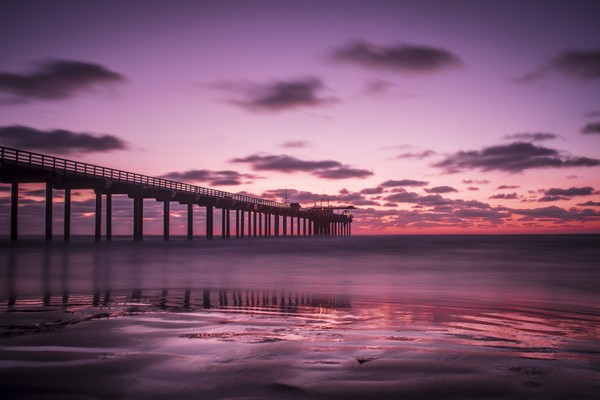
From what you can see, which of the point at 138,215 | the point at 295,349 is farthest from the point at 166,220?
the point at 295,349

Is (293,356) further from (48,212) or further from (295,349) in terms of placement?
(48,212)

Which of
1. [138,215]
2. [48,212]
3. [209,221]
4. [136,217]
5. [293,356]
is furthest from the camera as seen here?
[209,221]

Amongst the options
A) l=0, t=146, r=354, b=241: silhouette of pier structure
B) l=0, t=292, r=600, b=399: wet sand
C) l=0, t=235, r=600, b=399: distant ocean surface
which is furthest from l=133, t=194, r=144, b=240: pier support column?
l=0, t=292, r=600, b=399: wet sand

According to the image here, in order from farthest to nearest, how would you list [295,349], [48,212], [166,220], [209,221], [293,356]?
[209,221]
[166,220]
[48,212]
[295,349]
[293,356]

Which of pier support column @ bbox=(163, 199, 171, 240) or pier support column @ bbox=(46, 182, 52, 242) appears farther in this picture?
pier support column @ bbox=(163, 199, 171, 240)

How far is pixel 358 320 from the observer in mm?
→ 5176

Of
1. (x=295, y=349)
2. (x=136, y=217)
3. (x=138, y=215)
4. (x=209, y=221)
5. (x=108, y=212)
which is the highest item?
(x=108, y=212)

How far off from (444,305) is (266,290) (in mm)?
3599

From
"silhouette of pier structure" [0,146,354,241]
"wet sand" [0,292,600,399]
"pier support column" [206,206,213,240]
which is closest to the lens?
"wet sand" [0,292,600,399]

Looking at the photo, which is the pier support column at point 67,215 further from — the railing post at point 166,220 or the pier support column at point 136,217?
the railing post at point 166,220

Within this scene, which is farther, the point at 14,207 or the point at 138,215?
the point at 138,215

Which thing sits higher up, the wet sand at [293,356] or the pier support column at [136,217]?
the pier support column at [136,217]

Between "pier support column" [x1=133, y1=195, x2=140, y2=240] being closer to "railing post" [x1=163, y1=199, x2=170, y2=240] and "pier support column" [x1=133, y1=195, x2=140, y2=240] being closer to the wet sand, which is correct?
"railing post" [x1=163, y1=199, x2=170, y2=240]

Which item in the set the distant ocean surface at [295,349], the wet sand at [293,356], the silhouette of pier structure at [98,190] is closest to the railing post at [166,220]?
the silhouette of pier structure at [98,190]
